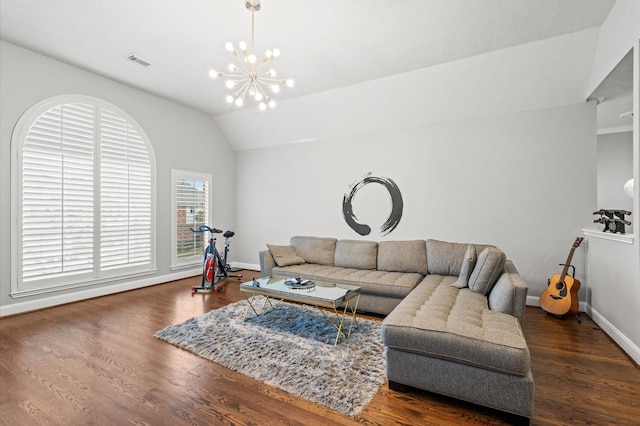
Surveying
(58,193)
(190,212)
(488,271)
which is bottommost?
(488,271)

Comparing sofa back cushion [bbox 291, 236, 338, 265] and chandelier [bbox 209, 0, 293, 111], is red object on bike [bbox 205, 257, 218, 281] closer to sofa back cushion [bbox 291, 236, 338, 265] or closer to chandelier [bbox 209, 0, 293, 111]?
sofa back cushion [bbox 291, 236, 338, 265]

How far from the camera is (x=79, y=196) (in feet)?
13.7

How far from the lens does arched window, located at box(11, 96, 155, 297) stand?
3.71 metres

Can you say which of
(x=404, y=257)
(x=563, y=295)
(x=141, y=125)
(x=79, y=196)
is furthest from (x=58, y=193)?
(x=563, y=295)

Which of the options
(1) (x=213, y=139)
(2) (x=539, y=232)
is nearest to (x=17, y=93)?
(1) (x=213, y=139)

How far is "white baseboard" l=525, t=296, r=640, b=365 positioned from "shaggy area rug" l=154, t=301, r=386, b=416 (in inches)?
83.0

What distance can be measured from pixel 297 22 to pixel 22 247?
4228 mm

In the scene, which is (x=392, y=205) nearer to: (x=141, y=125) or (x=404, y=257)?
(x=404, y=257)

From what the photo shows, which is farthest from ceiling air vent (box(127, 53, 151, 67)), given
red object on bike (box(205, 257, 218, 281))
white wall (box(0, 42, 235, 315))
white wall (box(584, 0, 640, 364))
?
white wall (box(584, 0, 640, 364))

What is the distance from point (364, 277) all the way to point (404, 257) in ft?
2.30

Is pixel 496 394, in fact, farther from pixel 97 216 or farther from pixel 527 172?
pixel 97 216

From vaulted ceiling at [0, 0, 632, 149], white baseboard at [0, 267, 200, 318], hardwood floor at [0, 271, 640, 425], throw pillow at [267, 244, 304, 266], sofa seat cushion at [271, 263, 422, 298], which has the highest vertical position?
vaulted ceiling at [0, 0, 632, 149]

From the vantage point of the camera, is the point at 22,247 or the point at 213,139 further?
the point at 213,139

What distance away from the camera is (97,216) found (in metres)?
4.38
